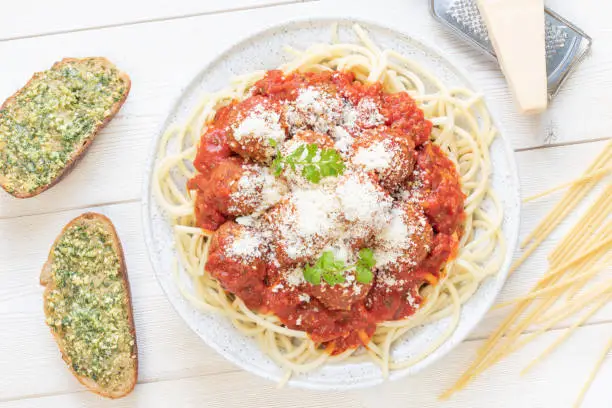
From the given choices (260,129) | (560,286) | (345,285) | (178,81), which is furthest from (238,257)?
(560,286)

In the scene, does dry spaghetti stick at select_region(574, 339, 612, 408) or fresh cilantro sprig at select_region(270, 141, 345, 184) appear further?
dry spaghetti stick at select_region(574, 339, 612, 408)

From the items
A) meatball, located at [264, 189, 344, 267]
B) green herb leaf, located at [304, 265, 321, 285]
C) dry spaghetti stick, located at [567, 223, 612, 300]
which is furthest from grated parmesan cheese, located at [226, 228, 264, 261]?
dry spaghetti stick, located at [567, 223, 612, 300]

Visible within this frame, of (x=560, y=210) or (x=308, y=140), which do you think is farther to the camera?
(x=560, y=210)

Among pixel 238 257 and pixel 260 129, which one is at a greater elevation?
pixel 260 129

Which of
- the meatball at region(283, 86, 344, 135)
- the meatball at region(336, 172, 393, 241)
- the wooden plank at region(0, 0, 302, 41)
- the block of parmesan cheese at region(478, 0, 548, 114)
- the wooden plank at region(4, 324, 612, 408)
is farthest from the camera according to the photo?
the wooden plank at region(0, 0, 302, 41)

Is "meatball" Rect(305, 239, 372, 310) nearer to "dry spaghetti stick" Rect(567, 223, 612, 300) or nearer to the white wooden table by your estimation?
the white wooden table

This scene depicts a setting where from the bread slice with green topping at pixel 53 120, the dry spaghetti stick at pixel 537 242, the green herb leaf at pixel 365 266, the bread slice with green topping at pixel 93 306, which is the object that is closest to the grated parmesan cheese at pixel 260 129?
the green herb leaf at pixel 365 266

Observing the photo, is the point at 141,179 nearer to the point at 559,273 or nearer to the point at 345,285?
the point at 345,285
